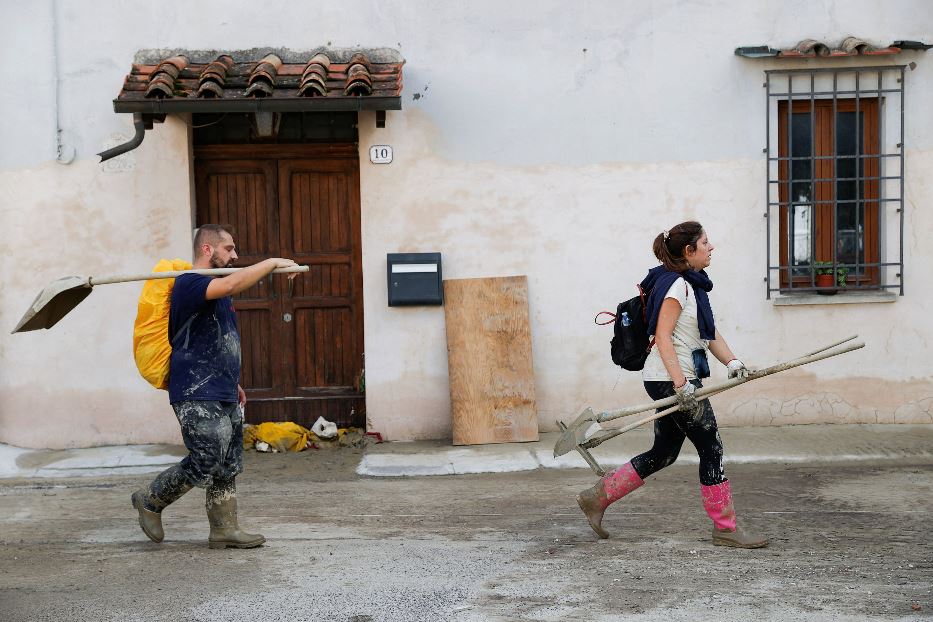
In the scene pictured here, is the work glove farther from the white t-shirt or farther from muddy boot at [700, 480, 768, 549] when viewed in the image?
muddy boot at [700, 480, 768, 549]

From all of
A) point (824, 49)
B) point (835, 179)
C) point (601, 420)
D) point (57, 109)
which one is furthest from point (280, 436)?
point (824, 49)

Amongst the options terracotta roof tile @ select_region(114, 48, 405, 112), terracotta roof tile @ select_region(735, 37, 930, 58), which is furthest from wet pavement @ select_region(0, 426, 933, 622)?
terracotta roof tile @ select_region(735, 37, 930, 58)

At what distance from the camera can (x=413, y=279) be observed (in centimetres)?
874

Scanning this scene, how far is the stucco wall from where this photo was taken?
8.66 m

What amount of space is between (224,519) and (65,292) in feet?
4.69

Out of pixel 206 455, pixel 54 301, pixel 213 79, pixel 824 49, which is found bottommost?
pixel 206 455

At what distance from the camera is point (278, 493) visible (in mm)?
7371

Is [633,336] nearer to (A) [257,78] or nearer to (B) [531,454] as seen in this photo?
(B) [531,454]

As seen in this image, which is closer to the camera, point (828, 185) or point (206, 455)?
point (206, 455)

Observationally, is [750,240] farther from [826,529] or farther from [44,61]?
[44,61]

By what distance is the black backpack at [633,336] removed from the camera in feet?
19.2

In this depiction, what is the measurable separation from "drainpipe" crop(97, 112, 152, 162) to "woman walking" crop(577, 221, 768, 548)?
13.7 feet

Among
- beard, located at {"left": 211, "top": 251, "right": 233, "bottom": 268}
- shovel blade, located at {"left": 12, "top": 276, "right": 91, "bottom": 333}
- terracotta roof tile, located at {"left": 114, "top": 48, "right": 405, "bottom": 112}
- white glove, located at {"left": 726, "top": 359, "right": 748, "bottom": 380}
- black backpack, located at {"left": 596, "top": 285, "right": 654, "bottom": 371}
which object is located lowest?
white glove, located at {"left": 726, "top": 359, "right": 748, "bottom": 380}

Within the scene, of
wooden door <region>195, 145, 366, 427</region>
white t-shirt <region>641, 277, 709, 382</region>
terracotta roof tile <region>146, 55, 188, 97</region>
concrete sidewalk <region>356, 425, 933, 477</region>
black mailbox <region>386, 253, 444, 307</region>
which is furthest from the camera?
wooden door <region>195, 145, 366, 427</region>
